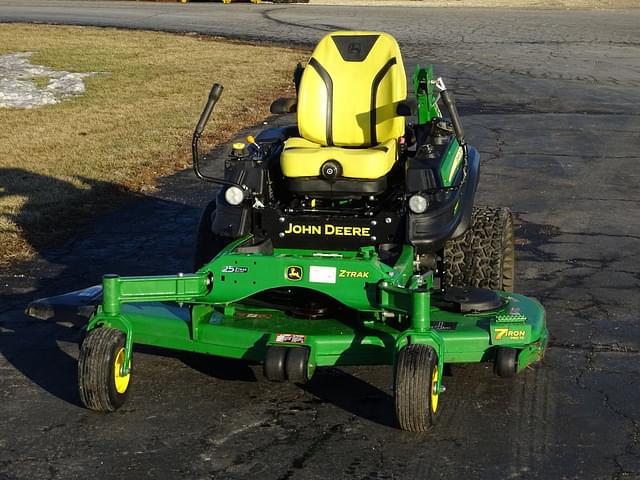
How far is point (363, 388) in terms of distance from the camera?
6.62m

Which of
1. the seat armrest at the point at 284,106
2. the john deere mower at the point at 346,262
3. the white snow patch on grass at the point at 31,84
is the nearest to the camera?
the john deere mower at the point at 346,262

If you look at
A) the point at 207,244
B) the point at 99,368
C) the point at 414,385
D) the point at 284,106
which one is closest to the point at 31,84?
the point at 284,106

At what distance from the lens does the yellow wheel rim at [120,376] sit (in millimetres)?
6164

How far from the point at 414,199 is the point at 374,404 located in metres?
1.34

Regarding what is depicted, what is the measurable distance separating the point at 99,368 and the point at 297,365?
1009mm

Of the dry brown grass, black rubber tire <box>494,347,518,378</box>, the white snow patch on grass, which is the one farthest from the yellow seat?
the white snow patch on grass

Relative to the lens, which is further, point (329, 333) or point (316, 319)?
point (316, 319)

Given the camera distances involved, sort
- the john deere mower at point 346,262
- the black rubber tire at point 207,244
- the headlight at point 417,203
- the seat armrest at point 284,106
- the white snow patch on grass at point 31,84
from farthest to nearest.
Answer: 1. the white snow patch on grass at point 31,84
2. the seat armrest at point 284,106
3. the black rubber tire at point 207,244
4. the headlight at point 417,203
5. the john deere mower at point 346,262

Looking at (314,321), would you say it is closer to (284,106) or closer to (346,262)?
(346,262)

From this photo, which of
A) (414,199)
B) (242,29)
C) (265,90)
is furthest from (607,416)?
(242,29)

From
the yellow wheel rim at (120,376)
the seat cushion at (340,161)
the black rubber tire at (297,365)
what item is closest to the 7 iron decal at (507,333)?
the black rubber tire at (297,365)

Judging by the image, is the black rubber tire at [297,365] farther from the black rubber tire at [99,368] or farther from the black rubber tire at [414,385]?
the black rubber tire at [99,368]

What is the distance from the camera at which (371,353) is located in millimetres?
6297

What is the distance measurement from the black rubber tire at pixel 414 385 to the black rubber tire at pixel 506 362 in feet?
1.72
